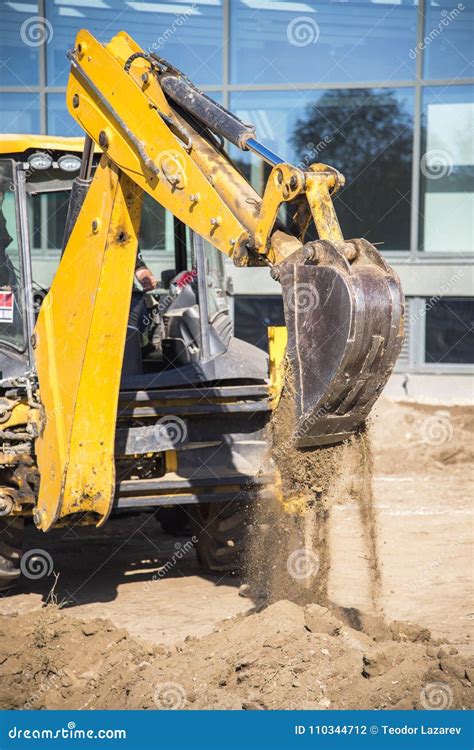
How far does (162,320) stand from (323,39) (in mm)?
7996

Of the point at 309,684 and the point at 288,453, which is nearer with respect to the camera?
the point at 309,684

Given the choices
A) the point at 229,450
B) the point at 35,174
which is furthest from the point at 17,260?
the point at 229,450

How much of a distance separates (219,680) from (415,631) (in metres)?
1.30

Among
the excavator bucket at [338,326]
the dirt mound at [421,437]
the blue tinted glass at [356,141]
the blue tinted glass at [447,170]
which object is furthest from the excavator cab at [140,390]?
the blue tinted glass at [447,170]

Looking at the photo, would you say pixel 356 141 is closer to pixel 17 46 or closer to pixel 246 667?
pixel 17 46

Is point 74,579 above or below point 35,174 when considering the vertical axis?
below

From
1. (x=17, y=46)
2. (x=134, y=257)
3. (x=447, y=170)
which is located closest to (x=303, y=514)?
(x=134, y=257)

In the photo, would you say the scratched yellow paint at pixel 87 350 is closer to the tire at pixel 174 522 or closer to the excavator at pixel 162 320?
the excavator at pixel 162 320

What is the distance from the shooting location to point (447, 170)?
1368cm

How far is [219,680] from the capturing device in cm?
490

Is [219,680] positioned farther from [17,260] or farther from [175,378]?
[17,260]

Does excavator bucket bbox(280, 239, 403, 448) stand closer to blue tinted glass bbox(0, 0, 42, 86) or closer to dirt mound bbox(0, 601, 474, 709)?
dirt mound bbox(0, 601, 474, 709)

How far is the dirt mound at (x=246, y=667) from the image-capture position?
4664mm

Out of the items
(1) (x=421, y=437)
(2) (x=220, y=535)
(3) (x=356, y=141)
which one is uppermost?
(3) (x=356, y=141)
